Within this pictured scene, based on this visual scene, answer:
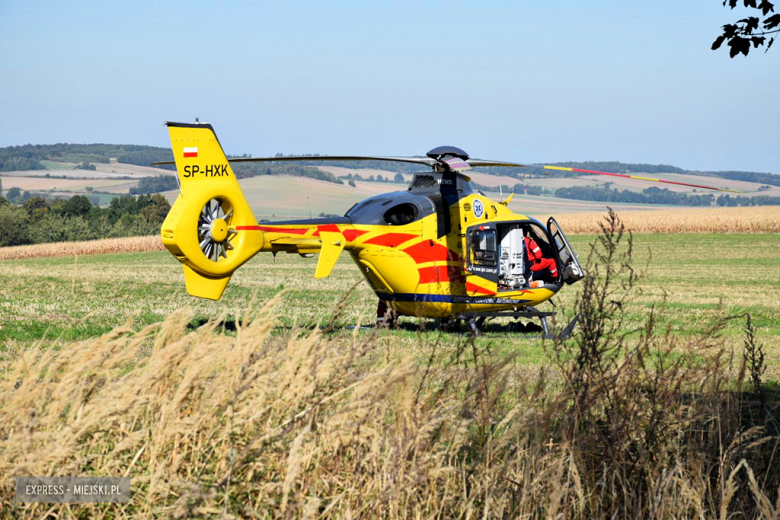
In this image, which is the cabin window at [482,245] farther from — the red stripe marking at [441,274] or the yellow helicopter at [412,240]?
the red stripe marking at [441,274]

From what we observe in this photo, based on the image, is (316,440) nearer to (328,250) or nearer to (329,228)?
(328,250)

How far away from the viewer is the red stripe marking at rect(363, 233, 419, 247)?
1302cm

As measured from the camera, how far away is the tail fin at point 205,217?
35.1ft

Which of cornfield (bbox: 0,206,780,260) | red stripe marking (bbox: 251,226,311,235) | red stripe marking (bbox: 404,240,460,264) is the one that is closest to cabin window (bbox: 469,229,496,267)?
red stripe marking (bbox: 404,240,460,264)

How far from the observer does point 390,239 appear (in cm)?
1310

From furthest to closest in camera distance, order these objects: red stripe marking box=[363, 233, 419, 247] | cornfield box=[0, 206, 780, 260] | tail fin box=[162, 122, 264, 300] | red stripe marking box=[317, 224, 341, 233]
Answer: cornfield box=[0, 206, 780, 260] → red stripe marking box=[363, 233, 419, 247] → red stripe marking box=[317, 224, 341, 233] → tail fin box=[162, 122, 264, 300]

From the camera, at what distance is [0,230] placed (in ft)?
236

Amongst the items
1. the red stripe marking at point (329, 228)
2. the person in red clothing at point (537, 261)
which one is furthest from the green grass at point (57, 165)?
the red stripe marking at point (329, 228)

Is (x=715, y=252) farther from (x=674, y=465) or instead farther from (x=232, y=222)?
(x=674, y=465)

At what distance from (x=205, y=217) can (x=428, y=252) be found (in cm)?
391

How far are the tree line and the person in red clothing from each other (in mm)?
58667

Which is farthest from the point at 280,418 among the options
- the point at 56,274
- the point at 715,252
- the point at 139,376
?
the point at 715,252

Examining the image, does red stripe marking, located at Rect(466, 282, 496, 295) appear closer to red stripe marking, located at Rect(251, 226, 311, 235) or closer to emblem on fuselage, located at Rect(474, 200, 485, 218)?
emblem on fuselage, located at Rect(474, 200, 485, 218)

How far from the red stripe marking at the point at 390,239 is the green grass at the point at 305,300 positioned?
0.89m
